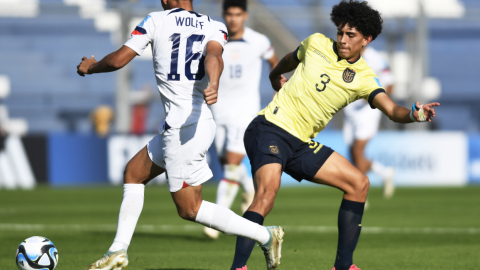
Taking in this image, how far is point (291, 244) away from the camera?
657cm

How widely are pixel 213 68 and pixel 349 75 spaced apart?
3.46 ft

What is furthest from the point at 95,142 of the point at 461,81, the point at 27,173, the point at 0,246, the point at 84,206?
the point at 461,81

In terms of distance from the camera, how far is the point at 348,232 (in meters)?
4.78

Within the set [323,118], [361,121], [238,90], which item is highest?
[323,118]

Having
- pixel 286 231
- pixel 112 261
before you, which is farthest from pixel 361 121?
pixel 112 261

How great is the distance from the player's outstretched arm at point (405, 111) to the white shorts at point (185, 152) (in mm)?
1213

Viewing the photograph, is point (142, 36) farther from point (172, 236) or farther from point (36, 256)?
point (172, 236)

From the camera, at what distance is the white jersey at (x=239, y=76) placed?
764 centimetres

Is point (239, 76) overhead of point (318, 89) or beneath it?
beneath

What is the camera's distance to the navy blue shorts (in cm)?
469

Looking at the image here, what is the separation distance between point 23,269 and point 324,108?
7.95ft

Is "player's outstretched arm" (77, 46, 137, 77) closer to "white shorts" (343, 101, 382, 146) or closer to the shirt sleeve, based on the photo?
the shirt sleeve

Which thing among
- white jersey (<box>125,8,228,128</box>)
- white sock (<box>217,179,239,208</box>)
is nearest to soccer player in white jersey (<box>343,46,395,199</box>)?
white sock (<box>217,179,239,208</box>)

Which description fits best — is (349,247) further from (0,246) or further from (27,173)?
(27,173)
